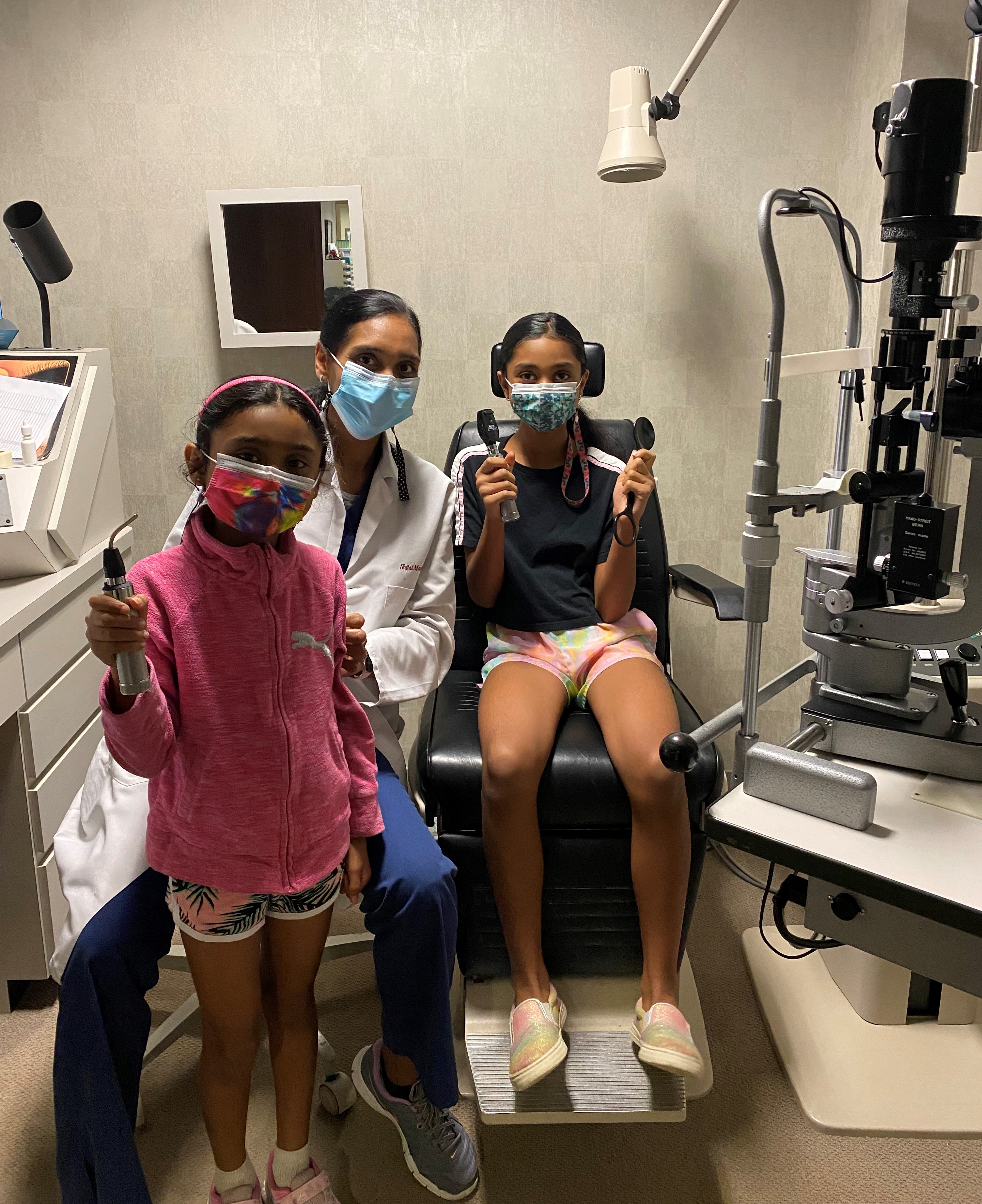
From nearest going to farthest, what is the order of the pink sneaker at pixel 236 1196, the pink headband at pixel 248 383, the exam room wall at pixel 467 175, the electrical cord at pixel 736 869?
the pink headband at pixel 248 383 < the pink sneaker at pixel 236 1196 < the exam room wall at pixel 467 175 < the electrical cord at pixel 736 869

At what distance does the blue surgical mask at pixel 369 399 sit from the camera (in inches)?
63.1

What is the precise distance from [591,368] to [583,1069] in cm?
133

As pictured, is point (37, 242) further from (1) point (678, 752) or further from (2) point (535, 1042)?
(2) point (535, 1042)

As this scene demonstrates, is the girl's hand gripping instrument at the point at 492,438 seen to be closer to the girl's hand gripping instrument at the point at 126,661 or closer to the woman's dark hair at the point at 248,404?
the woman's dark hair at the point at 248,404

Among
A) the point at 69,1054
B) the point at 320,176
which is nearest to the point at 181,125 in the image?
the point at 320,176

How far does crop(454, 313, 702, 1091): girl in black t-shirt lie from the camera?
164 centimetres

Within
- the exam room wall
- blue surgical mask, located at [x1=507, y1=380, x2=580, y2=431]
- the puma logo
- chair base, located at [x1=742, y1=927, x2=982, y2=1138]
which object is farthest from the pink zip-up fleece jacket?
the exam room wall

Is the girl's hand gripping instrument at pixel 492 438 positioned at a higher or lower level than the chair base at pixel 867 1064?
higher

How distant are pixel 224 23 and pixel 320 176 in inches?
15.7

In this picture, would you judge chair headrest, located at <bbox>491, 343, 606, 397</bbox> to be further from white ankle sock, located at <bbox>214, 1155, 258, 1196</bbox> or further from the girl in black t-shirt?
white ankle sock, located at <bbox>214, 1155, 258, 1196</bbox>

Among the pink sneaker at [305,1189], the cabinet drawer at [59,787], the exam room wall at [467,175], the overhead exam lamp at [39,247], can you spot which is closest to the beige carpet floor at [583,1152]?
the pink sneaker at [305,1189]

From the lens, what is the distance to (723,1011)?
1977 millimetres

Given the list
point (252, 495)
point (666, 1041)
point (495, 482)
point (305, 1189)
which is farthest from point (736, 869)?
point (252, 495)

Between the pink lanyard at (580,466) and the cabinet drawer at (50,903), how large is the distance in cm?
126
